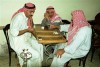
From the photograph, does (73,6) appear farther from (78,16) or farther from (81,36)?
(81,36)

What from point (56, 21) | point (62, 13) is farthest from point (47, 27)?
point (62, 13)

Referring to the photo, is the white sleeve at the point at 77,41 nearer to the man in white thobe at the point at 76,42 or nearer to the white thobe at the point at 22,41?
the man in white thobe at the point at 76,42

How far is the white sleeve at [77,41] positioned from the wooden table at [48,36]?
0.20 m

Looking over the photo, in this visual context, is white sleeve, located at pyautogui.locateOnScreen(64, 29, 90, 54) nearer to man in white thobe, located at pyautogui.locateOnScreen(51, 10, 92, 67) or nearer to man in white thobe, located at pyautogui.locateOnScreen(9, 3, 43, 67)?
man in white thobe, located at pyautogui.locateOnScreen(51, 10, 92, 67)

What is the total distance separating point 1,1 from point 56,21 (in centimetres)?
146

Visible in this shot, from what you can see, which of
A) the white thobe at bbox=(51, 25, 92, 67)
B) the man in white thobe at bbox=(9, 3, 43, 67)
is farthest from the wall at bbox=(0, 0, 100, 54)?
the white thobe at bbox=(51, 25, 92, 67)

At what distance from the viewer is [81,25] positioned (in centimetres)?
355

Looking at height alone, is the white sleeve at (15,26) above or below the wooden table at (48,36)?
above

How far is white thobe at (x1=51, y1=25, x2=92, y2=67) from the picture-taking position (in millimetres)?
3430

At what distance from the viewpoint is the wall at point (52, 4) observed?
185 inches

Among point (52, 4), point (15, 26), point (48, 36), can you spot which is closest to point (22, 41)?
point (15, 26)

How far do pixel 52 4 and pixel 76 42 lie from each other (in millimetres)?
1876

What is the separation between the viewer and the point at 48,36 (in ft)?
11.4

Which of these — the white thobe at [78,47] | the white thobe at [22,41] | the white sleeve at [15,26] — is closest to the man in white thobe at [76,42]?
the white thobe at [78,47]
